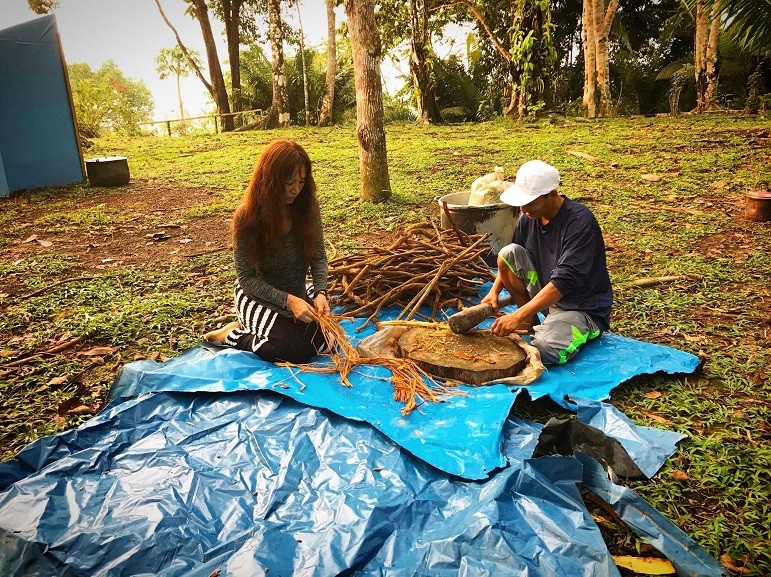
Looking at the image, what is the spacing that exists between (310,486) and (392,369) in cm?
92

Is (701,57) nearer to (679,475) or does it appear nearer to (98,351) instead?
(679,475)

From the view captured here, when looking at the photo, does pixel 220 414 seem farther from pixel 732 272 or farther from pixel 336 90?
pixel 336 90

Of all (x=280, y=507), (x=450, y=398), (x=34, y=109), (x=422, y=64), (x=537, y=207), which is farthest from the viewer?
(x=422, y=64)

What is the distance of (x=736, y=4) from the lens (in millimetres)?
6840

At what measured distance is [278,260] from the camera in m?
3.31

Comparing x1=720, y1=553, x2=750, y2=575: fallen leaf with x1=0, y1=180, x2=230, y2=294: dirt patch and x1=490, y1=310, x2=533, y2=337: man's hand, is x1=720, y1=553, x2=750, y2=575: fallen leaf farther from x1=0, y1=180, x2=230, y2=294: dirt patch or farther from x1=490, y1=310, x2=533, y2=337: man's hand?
x1=0, y1=180, x2=230, y2=294: dirt patch

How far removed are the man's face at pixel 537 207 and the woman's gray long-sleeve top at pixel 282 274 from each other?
4.18 feet

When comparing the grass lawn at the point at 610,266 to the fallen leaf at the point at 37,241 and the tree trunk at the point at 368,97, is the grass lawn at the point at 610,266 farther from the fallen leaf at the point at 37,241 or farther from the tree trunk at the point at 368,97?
the tree trunk at the point at 368,97

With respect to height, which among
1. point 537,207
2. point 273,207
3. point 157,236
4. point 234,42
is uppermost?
point 234,42

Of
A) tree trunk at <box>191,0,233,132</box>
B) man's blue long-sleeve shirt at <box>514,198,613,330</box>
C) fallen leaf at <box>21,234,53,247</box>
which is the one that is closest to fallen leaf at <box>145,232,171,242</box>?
fallen leaf at <box>21,234,53,247</box>

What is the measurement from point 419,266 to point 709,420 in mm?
2204

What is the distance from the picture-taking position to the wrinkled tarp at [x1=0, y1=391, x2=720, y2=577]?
1.78 metres

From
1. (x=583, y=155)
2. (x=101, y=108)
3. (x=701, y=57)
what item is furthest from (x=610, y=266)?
(x=101, y=108)

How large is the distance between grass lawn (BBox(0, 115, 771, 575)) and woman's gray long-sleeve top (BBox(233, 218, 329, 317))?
0.76 m
